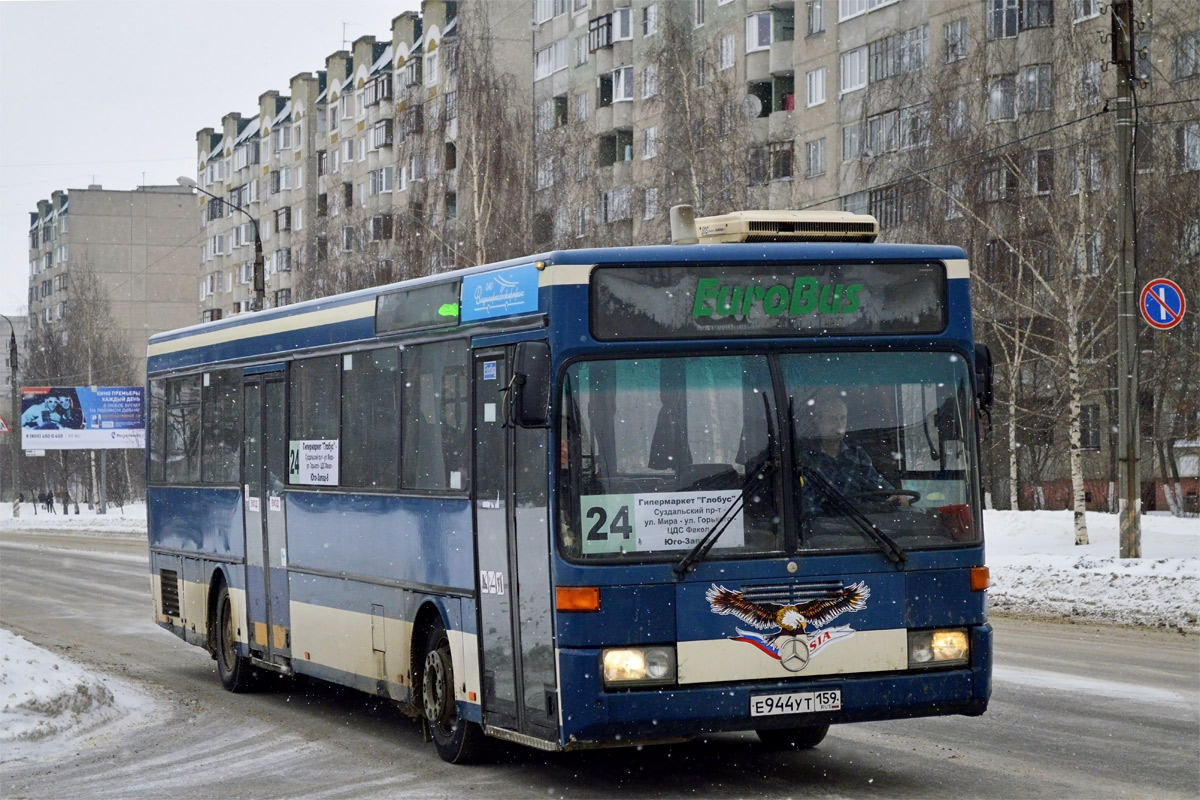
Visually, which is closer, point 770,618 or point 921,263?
point 770,618

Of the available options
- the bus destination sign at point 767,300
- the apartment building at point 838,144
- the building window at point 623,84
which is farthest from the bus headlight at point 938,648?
the building window at point 623,84

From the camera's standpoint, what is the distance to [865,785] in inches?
352

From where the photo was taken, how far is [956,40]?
48.8 metres

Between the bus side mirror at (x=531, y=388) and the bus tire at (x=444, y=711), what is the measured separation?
217 centimetres

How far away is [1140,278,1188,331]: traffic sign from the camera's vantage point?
73.4ft

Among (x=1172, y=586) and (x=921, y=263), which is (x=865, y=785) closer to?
(x=921, y=263)

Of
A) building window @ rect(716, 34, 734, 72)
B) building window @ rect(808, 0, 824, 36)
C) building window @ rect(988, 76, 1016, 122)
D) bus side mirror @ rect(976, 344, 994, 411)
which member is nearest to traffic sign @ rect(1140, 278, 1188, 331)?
bus side mirror @ rect(976, 344, 994, 411)

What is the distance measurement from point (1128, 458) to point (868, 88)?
97.7 ft

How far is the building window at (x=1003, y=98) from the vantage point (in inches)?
1572

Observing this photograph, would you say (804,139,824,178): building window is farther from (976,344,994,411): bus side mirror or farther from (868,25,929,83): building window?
(976,344,994,411): bus side mirror

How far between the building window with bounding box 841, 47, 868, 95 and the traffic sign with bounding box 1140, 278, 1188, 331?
117 ft

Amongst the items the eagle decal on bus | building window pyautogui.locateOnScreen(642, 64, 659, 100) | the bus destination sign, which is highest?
building window pyautogui.locateOnScreen(642, 64, 659, 100)

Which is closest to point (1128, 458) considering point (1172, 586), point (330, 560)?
point (1172, 586)

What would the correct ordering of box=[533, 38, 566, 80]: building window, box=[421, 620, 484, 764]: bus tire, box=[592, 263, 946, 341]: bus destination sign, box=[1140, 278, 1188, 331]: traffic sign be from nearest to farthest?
box=[592, 263, 946, 341]: bus destination sign
box=[421, 620, 484, 764]: bus tire
box=[1140, 278, 1188, 331]: traffic sign
box=[533, 38, 566, 80]: building window
